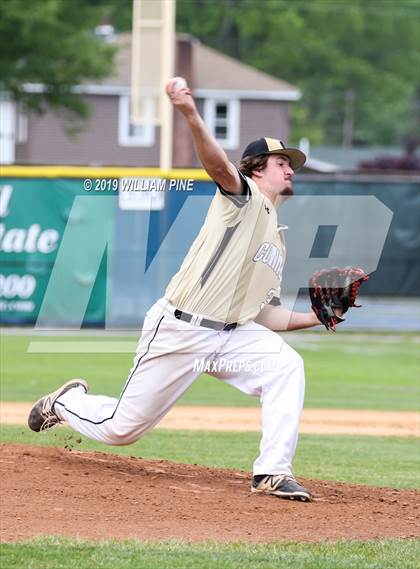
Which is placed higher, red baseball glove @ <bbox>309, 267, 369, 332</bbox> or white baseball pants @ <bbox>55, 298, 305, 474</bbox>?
red baseball glove @ <bbox>309, 267, 369, 332</bbox>

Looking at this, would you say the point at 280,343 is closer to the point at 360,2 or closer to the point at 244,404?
the point at 244,404

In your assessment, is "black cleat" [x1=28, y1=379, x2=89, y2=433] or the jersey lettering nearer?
the jersey lettering

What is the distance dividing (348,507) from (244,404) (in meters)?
6.41

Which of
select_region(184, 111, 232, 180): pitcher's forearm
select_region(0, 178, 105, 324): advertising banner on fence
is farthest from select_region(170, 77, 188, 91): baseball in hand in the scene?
select_region(0, 178, 105, 324): advertising banner on fence

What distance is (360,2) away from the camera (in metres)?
70.7

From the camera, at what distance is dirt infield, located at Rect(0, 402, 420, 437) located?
36.2 ft

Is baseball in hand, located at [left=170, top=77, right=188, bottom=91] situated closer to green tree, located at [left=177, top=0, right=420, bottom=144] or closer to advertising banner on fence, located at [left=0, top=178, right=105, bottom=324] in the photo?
advertising banner on fence, located at [left=0, top=178, right=105, bottom=324]
